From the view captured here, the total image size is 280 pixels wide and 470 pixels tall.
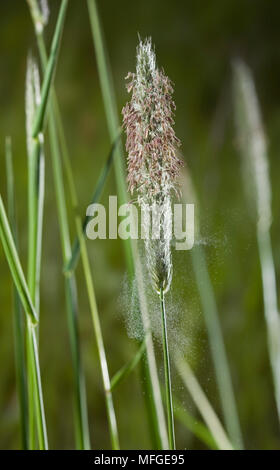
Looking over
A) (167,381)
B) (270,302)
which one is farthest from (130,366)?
(270,302)

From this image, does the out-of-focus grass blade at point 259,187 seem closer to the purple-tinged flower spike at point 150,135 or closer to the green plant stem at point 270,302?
the green plant stem at point 270,302

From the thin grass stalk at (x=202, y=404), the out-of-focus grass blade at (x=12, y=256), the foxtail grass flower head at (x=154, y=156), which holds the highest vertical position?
the foxtail grass flower head at (x=154, y=156)

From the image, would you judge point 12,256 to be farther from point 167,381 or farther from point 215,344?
point 215,344

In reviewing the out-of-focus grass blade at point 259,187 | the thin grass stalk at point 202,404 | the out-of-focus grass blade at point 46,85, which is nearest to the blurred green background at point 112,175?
the out-of-focus grass blade at point 259,187

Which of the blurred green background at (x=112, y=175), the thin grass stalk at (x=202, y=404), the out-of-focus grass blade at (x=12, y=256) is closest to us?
the out-of-focus grass blade at (x=12, y=256)

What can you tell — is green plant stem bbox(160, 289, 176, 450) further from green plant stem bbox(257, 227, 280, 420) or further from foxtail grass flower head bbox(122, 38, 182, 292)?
green plant stem bbox(257, 227, 280, 420)
